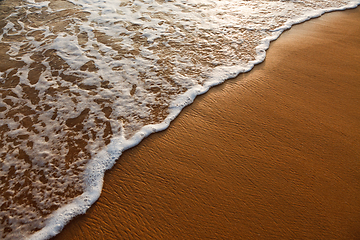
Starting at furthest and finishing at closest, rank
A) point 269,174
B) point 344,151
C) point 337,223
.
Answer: point 344,151 → point 269,174 → point 337,223

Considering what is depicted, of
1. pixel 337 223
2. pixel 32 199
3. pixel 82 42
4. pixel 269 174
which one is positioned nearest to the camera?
pixel 337 223

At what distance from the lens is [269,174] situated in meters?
2.05

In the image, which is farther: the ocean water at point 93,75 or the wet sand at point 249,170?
the ocean water at point 93,75

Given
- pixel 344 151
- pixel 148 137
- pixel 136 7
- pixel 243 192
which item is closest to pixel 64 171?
pixel 148 137

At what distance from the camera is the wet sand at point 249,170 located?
175 centimetres

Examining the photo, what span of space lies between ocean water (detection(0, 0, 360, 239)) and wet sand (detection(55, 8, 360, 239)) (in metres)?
0.22

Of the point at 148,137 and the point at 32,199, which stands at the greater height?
the point at 148,137

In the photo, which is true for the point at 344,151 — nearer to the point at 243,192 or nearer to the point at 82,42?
the point at 243,192

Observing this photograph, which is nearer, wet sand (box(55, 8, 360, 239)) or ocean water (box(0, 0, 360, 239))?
wet sand (box(55, 8, 360, 239))

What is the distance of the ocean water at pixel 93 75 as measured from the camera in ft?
6.61

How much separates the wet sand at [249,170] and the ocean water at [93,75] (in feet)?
0.71

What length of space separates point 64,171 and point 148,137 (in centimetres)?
87

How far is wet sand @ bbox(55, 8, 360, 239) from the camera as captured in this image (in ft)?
5.76

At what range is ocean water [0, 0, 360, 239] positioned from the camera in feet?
6.61
